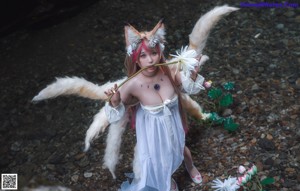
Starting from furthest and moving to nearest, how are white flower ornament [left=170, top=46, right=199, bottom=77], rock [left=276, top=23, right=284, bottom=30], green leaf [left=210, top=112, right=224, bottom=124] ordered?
rock [left=276, top=23, right=284, bottom=30]
green leaf [left=210, top=112, right=224, bottom=124]
white flower ornament [left=170, top=46, right=199, bottom=77]

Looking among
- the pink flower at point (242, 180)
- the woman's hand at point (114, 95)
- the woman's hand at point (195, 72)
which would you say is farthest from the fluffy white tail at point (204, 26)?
the pink flower at point (242, 180)

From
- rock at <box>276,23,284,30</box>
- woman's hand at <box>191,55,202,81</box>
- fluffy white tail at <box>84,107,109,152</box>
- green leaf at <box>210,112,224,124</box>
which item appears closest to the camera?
woman's hand at <box>191,55,202,81</box>

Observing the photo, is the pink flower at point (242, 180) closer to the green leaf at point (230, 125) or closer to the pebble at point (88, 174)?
the green leaf at point (230, 125)

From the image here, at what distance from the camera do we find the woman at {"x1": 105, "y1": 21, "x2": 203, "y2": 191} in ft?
6.79

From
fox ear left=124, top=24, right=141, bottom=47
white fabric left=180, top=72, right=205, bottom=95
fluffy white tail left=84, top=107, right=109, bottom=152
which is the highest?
fox ear left=124, top=24, right=141, bottom=47

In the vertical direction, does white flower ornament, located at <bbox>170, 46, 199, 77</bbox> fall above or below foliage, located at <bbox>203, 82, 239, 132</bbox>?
above

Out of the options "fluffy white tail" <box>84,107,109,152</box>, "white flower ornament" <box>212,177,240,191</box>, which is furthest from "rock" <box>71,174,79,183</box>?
"white flower ornament" <box>212,177,240,191</box>

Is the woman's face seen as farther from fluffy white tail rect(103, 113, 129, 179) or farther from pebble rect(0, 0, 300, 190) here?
pebble rect(0, 0, 300, 190)

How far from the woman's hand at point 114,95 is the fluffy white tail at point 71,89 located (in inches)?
4.5

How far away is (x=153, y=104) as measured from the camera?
2146 mm

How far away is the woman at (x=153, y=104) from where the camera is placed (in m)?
2.07

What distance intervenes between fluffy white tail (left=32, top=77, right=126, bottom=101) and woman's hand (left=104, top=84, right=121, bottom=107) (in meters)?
0.11

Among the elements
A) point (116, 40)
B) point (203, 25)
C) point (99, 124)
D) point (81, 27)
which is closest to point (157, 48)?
point (203, 25)

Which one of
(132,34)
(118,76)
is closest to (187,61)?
(132,34)
